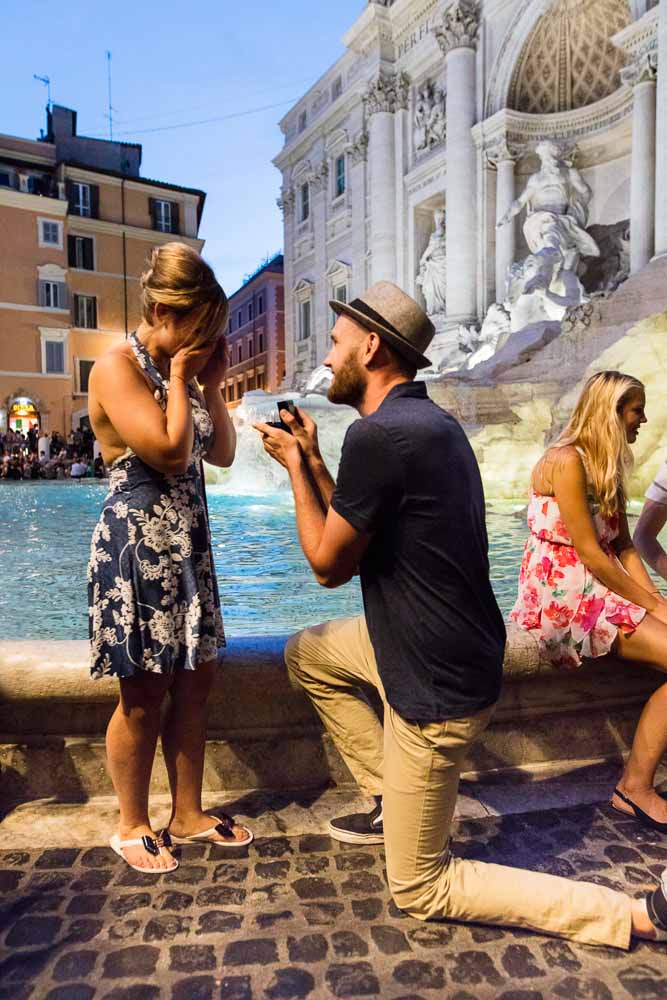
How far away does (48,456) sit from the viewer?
80.0ft

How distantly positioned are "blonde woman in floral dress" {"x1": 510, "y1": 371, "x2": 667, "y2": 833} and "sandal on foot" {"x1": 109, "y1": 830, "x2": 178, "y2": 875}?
48.5 inches

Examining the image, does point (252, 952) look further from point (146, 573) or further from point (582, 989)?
point (146, 573)

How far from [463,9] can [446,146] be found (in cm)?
313

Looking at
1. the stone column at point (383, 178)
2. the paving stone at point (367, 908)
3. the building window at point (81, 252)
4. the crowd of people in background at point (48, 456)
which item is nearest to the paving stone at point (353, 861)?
the paving stone at point (367, 908)

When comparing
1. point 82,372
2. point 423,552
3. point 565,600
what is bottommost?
point 565,600

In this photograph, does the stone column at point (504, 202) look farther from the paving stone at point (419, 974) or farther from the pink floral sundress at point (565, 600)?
the paving stone at point (419, 974)

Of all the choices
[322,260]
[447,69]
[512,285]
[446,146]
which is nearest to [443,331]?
[512,285]

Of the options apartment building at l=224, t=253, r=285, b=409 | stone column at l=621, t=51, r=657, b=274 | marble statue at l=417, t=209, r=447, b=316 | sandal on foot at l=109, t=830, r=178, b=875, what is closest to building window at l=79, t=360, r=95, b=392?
apartment building at l=224, t=253, r=285, b=409

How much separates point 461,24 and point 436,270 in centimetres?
592

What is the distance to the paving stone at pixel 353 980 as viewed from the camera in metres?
1.48

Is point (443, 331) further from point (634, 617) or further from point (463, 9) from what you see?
point (634, 617)

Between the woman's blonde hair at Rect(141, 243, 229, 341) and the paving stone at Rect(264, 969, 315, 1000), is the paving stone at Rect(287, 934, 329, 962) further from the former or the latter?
the woman's blonde hair at Rect(141, 243, 229, 341)

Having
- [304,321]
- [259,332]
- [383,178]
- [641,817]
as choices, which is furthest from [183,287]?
[259,332]

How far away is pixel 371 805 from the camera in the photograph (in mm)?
2281
